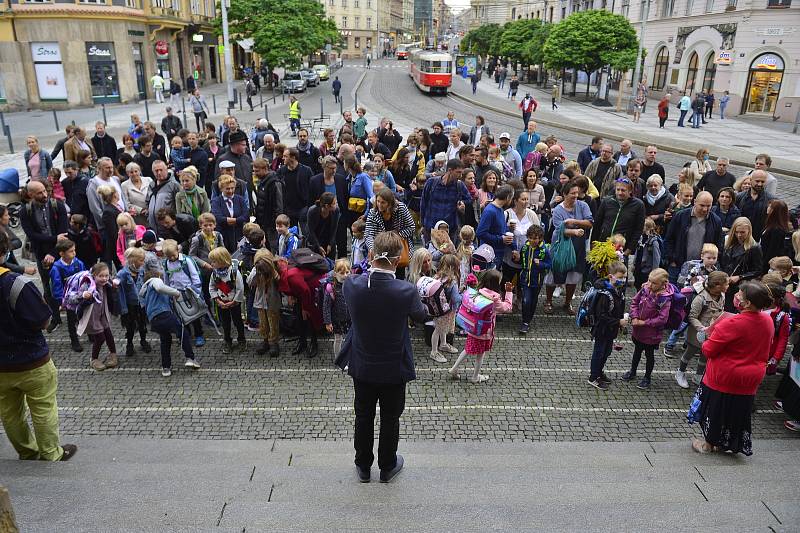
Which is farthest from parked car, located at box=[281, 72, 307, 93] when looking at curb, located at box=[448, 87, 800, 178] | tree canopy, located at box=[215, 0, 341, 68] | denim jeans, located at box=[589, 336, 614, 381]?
denim jeans, located at box=[589, 336, 614, 381]

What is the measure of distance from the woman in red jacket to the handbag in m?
3.27

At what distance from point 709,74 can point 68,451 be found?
42.2m

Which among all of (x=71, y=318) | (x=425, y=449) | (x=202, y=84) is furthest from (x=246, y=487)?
(x=202, y=84)

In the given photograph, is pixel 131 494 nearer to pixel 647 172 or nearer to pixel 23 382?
pixel 23 382

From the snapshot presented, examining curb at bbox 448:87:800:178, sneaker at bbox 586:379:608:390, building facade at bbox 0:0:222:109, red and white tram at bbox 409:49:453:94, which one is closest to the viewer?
sneaker at bbox 586:379:608:390

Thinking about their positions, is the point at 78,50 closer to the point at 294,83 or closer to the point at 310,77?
the point at 294,83

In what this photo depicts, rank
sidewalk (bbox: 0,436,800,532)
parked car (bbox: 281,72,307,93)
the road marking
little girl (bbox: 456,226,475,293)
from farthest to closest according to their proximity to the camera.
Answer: parked car (bbox: 281,72,307,93) → little girl (bbox: 456,226,475,293) → the road marking → sidewalk (bbox: 0,436,800,532)

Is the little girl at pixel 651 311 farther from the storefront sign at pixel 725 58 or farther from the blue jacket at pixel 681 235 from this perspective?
the storefront sign at pixel 725 58

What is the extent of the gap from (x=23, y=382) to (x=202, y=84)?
48.1 m

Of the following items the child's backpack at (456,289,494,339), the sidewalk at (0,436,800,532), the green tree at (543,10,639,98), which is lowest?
the sidewalk at (0,436,800,532)

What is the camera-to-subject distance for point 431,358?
752cm

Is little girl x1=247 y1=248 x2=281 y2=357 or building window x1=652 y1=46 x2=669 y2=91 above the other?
building window x1=652 y1=46 x2=669 y2=91

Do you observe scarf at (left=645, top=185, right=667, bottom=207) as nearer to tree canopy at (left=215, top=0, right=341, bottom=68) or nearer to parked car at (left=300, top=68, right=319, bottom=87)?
tree canopy at (left=215, top=0, right=341, bottom=68)

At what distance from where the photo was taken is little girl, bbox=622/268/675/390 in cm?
647
